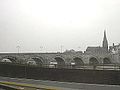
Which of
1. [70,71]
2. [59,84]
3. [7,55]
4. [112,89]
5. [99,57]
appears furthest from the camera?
[99,57]

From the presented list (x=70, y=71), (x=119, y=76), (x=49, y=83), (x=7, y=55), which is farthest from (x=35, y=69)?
(x=7, y=55)

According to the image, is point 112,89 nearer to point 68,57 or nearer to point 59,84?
point 59,84

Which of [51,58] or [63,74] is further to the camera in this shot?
[51,58]

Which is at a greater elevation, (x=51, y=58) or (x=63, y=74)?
(x=51, y=58)

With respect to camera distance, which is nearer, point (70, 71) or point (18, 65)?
point (70, 71)

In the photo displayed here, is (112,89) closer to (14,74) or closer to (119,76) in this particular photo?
(119,76)

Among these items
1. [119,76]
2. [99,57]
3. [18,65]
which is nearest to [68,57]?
[99,57]

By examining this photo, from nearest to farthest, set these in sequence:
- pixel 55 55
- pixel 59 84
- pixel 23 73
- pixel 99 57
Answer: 1. pixel 59 84
2. pixel 23 73
3. pixel 55 55
4. pixel 99 57

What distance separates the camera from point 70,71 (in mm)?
15234

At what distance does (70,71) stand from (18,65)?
527 centimetres

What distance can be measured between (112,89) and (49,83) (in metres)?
4.18

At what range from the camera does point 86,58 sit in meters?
74.7

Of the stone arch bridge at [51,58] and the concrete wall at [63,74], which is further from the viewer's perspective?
the stone arch bridge at [51,58]

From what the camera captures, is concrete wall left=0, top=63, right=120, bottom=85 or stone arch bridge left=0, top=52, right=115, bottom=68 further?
stone arch bridge left=0, top=52, right=115, bottom=68
